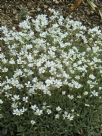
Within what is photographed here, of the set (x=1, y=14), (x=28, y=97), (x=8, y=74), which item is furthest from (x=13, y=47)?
(x=1, y=14)

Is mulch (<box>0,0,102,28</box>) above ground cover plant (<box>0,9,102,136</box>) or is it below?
above

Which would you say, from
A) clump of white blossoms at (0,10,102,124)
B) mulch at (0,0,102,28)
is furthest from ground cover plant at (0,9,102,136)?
mulch at (0,0,102,28)

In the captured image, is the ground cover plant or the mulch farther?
the mulch

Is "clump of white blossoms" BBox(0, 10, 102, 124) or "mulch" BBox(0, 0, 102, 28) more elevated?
"mulch" BBox(0, 0, 102, 28)

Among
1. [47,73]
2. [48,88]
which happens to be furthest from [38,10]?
[48,88]

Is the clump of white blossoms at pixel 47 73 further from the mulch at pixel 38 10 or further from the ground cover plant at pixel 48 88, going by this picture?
the mulch at pixel 38 10

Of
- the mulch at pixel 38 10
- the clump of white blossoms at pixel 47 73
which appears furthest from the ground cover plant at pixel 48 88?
the mulch at pixel 38 10

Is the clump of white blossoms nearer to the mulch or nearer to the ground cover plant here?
the ground cover plant

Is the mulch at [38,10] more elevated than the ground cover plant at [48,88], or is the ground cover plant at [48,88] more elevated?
the mulch at [38,10]
